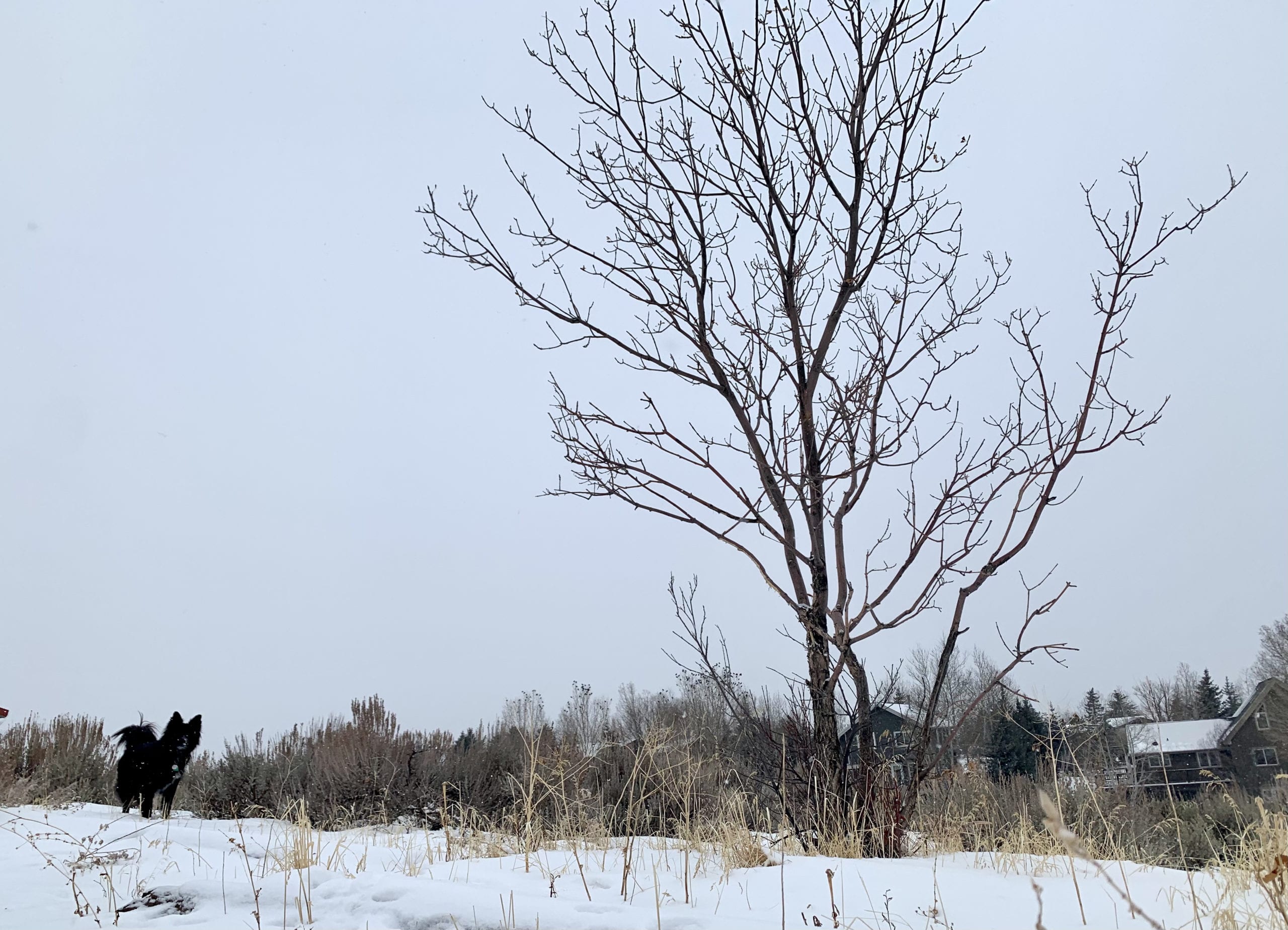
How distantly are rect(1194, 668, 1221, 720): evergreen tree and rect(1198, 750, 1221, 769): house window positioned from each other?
500 cm

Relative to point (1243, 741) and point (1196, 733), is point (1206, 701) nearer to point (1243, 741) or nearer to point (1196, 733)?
point (1196, 733)

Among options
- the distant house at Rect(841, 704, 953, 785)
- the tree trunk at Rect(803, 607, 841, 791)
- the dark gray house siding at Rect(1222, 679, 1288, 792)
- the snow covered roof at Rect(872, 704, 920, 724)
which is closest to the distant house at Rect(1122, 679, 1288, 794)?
the dark gray house siding at Rect(1222, 679, 1288, 792)

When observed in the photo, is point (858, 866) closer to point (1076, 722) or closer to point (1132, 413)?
point (1076, 722)

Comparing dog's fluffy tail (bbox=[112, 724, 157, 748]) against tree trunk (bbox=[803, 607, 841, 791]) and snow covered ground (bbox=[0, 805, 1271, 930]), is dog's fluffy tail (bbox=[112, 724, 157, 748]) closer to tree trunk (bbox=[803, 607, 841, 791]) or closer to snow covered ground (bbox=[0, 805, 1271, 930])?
snow covered ground (bbox=[0, 805, 1271, 930])

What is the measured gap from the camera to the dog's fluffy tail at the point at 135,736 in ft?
23.3

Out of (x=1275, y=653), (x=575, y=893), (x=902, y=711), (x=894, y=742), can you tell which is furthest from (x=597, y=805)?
(x=1275, y=653)

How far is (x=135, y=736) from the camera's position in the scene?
7.16m

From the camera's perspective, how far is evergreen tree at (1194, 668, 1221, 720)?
3797 cm

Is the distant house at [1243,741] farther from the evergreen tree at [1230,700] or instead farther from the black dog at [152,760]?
the black dog at [152,760]

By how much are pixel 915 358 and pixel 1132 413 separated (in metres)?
1.12

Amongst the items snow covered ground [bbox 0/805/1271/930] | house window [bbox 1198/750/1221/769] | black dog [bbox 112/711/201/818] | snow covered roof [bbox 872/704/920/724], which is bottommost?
house window [bbox 1198/750/1221/769]

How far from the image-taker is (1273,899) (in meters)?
1.52

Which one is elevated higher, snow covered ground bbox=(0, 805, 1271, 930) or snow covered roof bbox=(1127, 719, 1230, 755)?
snow covered roof bbox=(1127, 719, 1230, 755)

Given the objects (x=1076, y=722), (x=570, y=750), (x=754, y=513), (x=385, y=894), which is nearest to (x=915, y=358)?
(x=754, y=513)
